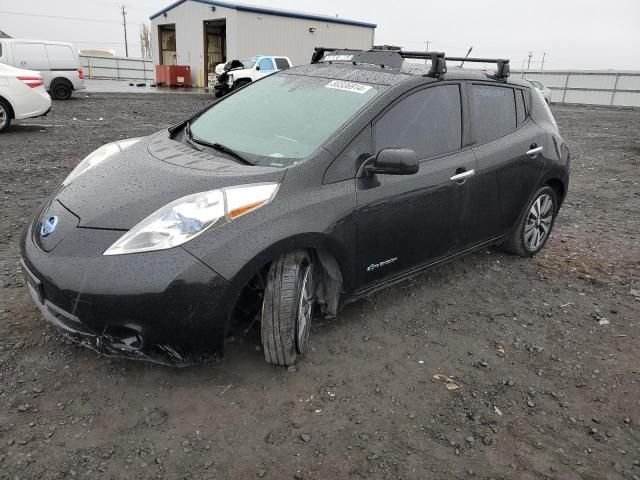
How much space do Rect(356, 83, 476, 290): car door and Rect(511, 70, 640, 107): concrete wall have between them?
30274mm

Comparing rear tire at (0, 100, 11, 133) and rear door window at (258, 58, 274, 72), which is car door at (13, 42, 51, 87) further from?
rear door window at (258, 58, 274, 72)

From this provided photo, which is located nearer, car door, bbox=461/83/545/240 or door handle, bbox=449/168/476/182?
door handle, bbox=449/168/476/182

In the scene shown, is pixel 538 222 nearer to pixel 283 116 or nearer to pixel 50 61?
pixel 283 116

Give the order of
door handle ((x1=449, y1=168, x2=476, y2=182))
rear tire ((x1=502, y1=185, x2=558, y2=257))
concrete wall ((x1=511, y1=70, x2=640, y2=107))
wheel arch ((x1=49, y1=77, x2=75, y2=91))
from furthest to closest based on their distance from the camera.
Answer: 1. concrete wall ((x1=511, y1=70, x2=640, y2=107))
2. wheel arch ((x1=49, y1=77, x2=75, y2=91))
3. rear tire ((x1=502, y1=185, x2=558, y2=257))
4. door handle ((x1=449, y1=168, x2=476, y2=182))

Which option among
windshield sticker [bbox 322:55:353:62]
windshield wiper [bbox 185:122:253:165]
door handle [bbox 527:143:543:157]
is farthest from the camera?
door handle [bbox 527:143:543:157]

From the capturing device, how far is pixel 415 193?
3.12m

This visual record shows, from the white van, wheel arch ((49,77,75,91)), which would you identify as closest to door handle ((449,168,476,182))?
the white van

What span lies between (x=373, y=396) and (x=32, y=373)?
1754mm

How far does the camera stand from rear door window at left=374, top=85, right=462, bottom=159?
3070mm

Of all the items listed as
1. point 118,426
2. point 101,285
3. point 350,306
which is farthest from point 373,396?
point 101,285

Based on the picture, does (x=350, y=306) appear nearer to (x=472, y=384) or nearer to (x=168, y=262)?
(x=472, y=384)

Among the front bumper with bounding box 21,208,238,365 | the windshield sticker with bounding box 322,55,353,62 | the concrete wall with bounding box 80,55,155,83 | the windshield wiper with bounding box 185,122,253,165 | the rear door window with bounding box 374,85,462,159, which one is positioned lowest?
the concrete wall with bounding box 80,55,155,83

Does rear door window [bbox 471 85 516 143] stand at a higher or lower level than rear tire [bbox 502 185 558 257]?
higher

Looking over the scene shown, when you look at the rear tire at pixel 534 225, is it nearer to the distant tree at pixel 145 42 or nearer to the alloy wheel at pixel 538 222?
the alloy wheel at pixel 538 222
